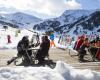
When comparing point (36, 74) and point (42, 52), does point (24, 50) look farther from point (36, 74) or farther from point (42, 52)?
point (36, 74)

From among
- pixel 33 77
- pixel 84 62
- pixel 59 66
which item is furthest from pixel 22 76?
pixel 84 62

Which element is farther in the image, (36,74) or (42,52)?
(42,52)

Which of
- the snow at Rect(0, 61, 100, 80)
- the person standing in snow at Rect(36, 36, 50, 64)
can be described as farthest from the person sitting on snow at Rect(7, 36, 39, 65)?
the snow at Rect(0, 61, 100, 80)

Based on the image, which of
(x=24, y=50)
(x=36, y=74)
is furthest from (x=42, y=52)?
(x=36, y=74)

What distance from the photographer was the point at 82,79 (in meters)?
11.5

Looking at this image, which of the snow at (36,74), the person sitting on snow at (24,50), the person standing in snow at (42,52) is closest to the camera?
the snow at (36,74)

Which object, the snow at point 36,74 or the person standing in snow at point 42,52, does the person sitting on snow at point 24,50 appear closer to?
the person standing in snow at point 42,52

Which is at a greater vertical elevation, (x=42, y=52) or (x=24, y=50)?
(x=24, y=50)

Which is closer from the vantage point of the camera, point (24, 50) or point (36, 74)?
point (36, 74)

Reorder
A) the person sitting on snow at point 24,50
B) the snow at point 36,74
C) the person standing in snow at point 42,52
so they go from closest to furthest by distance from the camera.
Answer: the snow at point 36,74
the person sitting on snow at point 24,50
the person standing in snow at point 42,52

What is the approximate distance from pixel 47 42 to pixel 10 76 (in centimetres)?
800

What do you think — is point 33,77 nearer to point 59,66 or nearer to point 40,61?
point 59,66

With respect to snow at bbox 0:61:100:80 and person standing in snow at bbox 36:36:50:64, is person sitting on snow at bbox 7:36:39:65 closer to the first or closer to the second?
person standing in snow at bbox 36:36:50:64

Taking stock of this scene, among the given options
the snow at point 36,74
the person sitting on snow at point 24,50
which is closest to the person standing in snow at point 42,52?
the person sitting on snow at point 24,50
